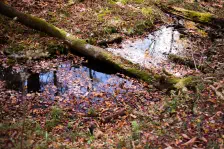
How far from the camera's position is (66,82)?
9383 mm

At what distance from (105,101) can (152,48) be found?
4.91 m

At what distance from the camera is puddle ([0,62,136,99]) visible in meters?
8.78

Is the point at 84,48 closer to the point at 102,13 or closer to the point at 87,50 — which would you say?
the point at 87,50

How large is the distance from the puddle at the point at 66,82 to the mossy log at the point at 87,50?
0.46 metres

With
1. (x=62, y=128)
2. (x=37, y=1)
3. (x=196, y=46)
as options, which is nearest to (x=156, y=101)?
(x=62, y=128)

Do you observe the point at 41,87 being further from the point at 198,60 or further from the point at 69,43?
the point at 198,60

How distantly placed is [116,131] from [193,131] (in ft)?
7.47

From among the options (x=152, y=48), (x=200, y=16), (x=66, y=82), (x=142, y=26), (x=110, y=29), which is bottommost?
(x=66, y=82)

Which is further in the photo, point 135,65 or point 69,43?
point 69,43

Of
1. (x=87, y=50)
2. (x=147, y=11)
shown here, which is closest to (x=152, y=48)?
(x=87, y=50)

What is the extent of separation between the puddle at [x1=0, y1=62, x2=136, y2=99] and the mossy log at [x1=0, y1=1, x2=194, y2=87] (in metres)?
0.46

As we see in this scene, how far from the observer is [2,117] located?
22.7ft

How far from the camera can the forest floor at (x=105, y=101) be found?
5273 millimetres

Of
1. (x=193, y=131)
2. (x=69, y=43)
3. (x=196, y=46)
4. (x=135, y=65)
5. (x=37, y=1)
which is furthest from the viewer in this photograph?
(x=37, y=1)
